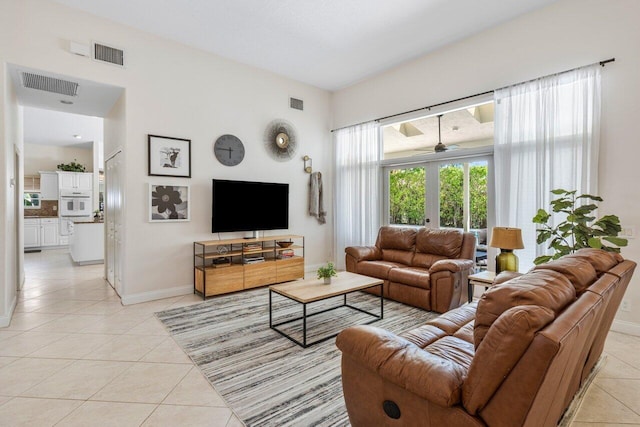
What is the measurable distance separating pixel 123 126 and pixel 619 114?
5.55 metres

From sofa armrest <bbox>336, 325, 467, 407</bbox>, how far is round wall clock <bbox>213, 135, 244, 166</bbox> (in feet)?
12.5

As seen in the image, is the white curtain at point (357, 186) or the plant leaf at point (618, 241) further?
the white curtain at point (357, 186)

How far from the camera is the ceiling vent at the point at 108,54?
146 inches

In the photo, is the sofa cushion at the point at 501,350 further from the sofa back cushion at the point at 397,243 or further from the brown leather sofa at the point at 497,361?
the sofa back cushion at the point at 397,243

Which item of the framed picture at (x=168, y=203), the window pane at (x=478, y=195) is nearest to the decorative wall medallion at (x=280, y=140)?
the framed picture at (x=168, y=203)

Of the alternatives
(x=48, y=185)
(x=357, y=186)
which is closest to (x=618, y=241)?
(x=357, y=186)

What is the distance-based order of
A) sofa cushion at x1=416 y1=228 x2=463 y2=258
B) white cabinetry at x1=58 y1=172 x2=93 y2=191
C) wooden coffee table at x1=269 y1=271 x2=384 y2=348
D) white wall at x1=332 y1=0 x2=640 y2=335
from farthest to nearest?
white cabinetry at x1=58 y1=172 x2=93 y2=191, sofa cushion at x1=416 y1=228 x2=463 y2=258, white wall at x1=332 y1=0 x2=640 y2=335, wooden coffee table at x1=269 y1=271 x2=384 y2=348

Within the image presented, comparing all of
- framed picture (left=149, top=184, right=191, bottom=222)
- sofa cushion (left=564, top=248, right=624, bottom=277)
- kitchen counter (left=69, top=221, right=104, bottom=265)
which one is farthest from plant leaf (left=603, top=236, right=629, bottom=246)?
Result: kitchen counter (left=69, top=221, right=104, bottom=265)

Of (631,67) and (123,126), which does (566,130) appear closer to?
(631,67)

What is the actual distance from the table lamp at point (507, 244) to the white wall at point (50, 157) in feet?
37.2

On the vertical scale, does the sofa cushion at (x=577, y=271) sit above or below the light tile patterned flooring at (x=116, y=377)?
above

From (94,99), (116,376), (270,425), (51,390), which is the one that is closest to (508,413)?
(270,425)

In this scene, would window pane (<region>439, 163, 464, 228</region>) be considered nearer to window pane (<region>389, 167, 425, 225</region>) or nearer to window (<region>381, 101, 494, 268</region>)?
window (<region>381, 101, 494, 268</region>)

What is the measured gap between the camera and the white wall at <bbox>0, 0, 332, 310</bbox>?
3.45 meters
